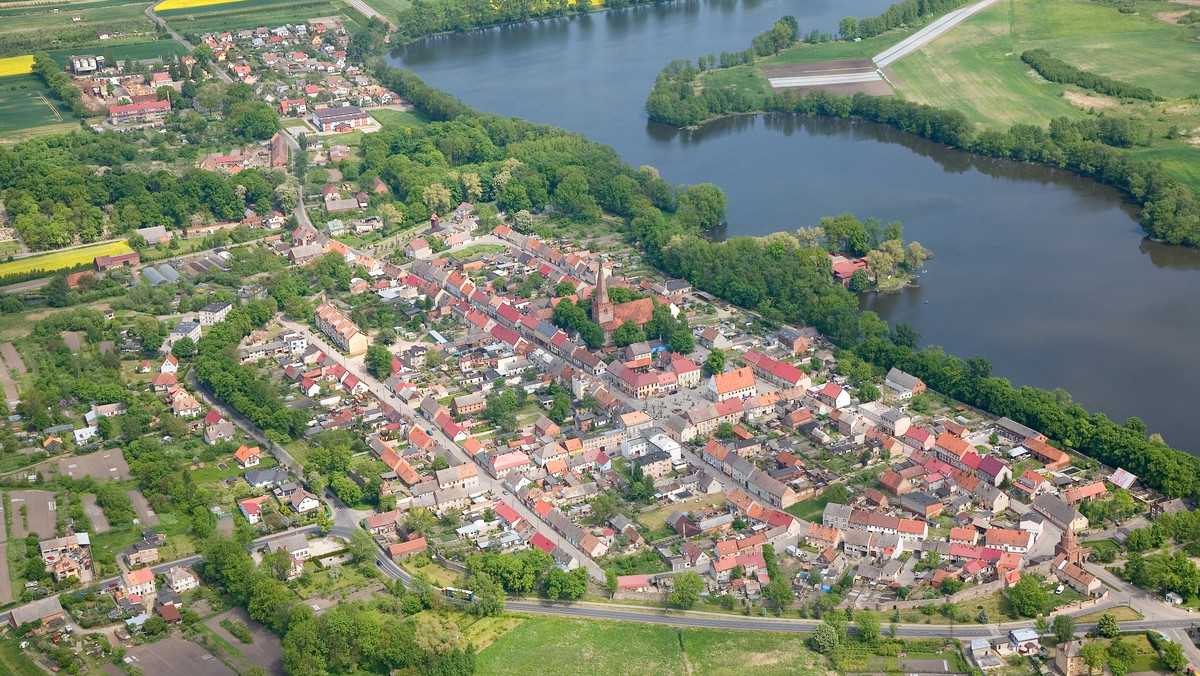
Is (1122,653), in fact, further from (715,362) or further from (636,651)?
(715,362)

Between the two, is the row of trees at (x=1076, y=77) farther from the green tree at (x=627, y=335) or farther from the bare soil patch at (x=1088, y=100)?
the green tree at (x=627, y=335)

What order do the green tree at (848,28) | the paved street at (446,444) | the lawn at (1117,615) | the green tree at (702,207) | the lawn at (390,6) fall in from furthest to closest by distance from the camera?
the lawn at (390,6) → the green tree at (848,28) → the green tree at (702,207) → the paved street at (446,444) → the lawn at (1117,615)

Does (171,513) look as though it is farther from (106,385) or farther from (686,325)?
(686,325)

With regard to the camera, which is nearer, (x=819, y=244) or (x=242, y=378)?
(x=242, y=378)

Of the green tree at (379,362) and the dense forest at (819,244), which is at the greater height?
the dense forest at (819,244)

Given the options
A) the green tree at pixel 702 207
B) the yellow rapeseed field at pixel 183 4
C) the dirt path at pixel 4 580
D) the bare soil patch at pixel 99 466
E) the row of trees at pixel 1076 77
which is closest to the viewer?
the dirt path at pixel 4 580

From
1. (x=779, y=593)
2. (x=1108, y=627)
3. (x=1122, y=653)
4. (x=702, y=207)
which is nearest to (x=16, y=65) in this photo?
(x=702, y=207)

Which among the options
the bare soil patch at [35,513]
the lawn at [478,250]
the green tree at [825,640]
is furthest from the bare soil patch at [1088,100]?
the bare soil patch at [35,513]
